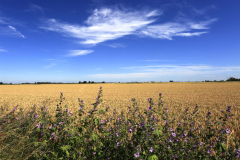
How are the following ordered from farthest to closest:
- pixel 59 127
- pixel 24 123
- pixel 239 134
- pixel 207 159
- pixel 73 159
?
pixel 239 134
pixel 24 123
pixel 59 127
pixel 73 159
pixel 207 159

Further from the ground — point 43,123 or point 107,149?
point 43,123

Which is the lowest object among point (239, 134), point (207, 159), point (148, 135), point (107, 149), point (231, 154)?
point (239, 134)

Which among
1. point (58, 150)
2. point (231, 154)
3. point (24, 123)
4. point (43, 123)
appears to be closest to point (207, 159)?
point (231, 154)

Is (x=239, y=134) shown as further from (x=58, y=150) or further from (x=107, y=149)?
(x=58, y=150)

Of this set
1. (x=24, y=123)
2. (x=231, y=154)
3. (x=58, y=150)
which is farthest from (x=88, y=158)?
(x=231, y=154)

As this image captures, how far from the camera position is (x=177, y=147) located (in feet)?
10.3

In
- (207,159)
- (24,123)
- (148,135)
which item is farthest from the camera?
(24,123)

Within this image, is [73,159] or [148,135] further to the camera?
[73,159]

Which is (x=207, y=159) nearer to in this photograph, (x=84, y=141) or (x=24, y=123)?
(x=84, y=141)

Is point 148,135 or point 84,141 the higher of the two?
point 148,135

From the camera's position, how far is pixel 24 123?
4566mm

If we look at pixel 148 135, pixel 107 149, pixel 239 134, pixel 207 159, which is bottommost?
pixel 239 134

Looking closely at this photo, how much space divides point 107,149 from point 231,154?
270cm

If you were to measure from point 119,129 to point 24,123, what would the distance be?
3150 millimetres
